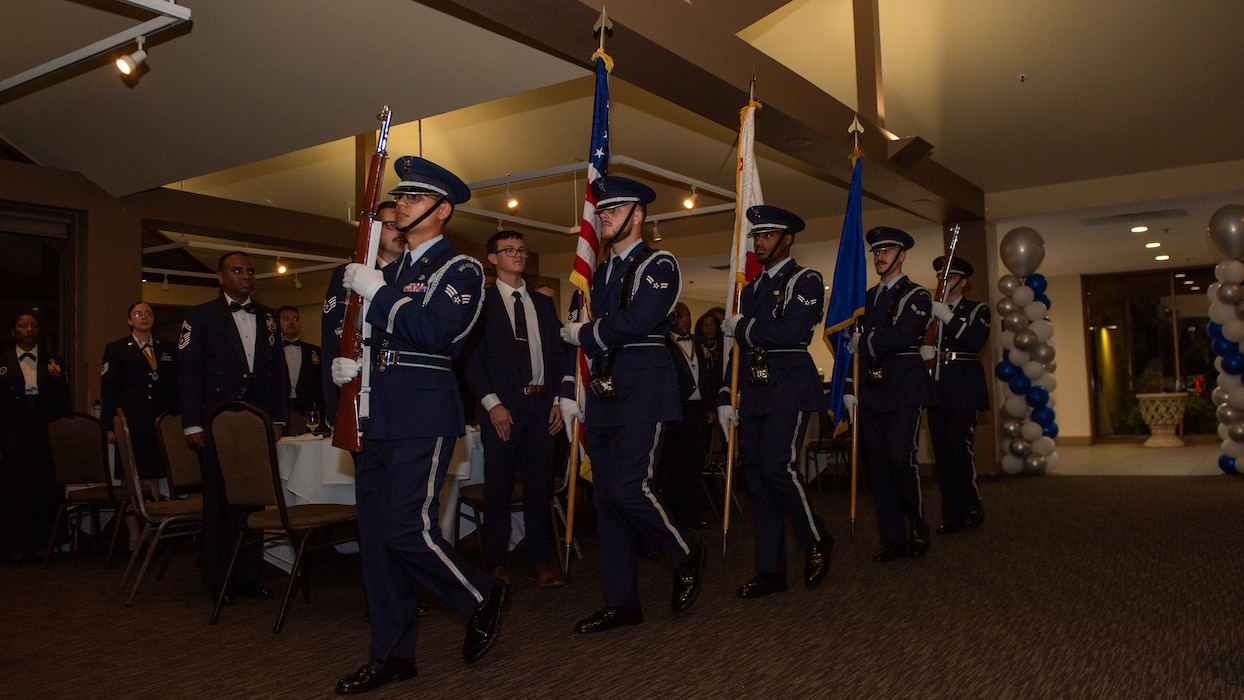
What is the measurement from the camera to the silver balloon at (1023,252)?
9.40 m

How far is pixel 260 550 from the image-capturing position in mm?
4328

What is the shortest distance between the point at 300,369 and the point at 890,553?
16.7 ft

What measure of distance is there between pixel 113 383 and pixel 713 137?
536 centimetres

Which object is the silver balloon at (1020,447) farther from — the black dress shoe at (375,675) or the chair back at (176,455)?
the black dress shoe at (375,675)

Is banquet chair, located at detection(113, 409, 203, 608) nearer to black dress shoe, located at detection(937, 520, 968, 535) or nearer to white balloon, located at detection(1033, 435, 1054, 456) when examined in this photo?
black dress shoe, located at detection(937, 520, 968, 535)

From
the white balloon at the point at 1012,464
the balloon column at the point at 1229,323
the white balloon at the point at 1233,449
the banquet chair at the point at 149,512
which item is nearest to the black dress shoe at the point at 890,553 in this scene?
the banquet chair at the point at 149,512

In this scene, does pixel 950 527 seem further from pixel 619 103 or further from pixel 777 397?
pixel 619 103

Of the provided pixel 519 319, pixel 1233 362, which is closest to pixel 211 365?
pixel 519 319

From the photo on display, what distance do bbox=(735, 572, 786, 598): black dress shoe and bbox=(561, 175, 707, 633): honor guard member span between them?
1.48 ft

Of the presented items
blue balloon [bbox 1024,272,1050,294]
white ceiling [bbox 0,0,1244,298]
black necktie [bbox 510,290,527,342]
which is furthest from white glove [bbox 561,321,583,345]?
blue balloon [bbox 1024,272,1050,294]

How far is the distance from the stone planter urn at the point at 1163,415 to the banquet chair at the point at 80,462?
1409 centimetres

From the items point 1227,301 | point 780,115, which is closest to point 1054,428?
point 1227,301

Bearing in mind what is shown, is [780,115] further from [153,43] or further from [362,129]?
[153,43]

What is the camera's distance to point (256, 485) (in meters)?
3.82
